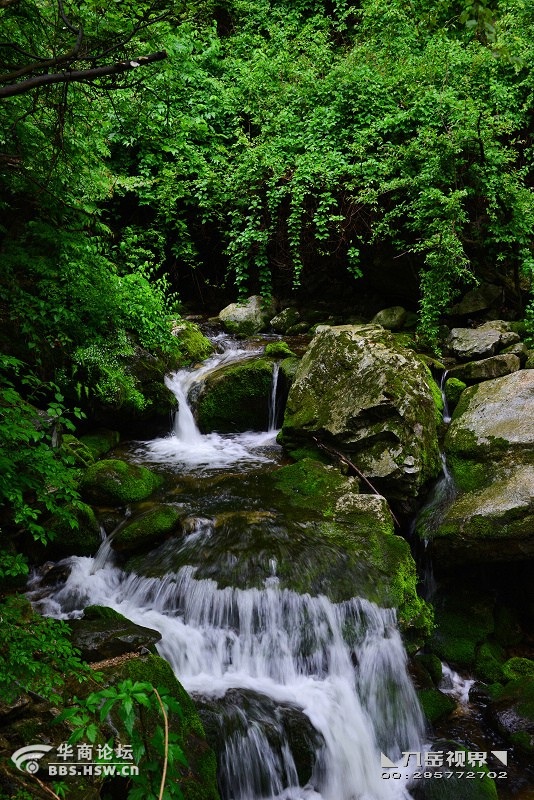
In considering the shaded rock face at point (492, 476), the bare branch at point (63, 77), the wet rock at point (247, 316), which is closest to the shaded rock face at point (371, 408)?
the shaded rock face at point (492, 476)

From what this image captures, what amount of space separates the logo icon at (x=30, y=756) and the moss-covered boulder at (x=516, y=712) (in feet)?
13.3

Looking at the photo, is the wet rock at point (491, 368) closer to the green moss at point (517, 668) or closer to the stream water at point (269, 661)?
the green moss at point (517, 668)

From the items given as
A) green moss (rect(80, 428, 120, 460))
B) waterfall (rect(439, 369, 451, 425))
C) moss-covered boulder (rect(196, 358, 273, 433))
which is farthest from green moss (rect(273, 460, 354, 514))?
green moss (rect(80, 428, 120, 460))

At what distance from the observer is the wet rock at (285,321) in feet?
39.3

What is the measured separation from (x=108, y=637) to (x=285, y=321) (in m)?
9.06

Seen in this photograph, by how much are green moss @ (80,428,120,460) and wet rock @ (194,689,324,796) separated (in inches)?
168

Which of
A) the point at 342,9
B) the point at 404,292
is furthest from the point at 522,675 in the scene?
the point at 342,9

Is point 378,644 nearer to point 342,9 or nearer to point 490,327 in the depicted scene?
point 490,327

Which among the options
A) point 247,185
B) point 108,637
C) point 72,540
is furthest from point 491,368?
point 247,185

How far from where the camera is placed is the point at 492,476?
239 inches

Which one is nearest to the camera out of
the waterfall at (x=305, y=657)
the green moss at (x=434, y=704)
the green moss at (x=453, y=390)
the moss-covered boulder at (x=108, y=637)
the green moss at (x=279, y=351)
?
the moss-covered boulder at (x=108, y=637)

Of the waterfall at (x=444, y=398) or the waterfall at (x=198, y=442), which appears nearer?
the waterfall at (x=198, y=442)

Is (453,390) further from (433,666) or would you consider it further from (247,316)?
(247,316)

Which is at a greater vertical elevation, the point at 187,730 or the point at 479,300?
the point at 479,300
